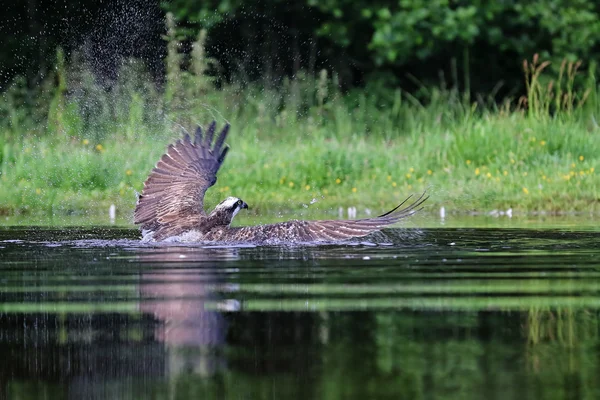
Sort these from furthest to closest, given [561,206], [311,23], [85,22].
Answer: [311,23], [85,22], [561,206]

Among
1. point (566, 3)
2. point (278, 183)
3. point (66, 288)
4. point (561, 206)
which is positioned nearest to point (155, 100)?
point (278, 183)

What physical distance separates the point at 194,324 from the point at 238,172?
35.0ft

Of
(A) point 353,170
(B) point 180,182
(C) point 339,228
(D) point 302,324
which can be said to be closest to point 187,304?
(D) point 302,324

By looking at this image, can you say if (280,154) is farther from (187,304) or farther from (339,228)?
(187,304)

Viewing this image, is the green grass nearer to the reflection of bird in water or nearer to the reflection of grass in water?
the reflection of bird in water

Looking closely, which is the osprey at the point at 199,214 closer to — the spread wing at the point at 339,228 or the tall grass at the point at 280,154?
the spread wing at the point at 339,228

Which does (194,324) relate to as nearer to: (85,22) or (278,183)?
(278,183)

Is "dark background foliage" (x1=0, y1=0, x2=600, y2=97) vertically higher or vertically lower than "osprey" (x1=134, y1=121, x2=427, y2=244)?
higher

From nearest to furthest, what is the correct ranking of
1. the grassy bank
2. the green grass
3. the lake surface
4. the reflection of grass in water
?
the lake surface < the reflection of grass in water < the grassy bank < the green grass

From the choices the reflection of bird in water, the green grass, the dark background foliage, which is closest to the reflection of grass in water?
the reflection of bird in water

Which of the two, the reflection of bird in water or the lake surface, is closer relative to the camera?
the lake surface

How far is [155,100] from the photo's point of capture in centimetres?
1875

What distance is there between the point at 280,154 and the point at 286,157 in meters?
0.17

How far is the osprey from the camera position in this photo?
32.4 ft
